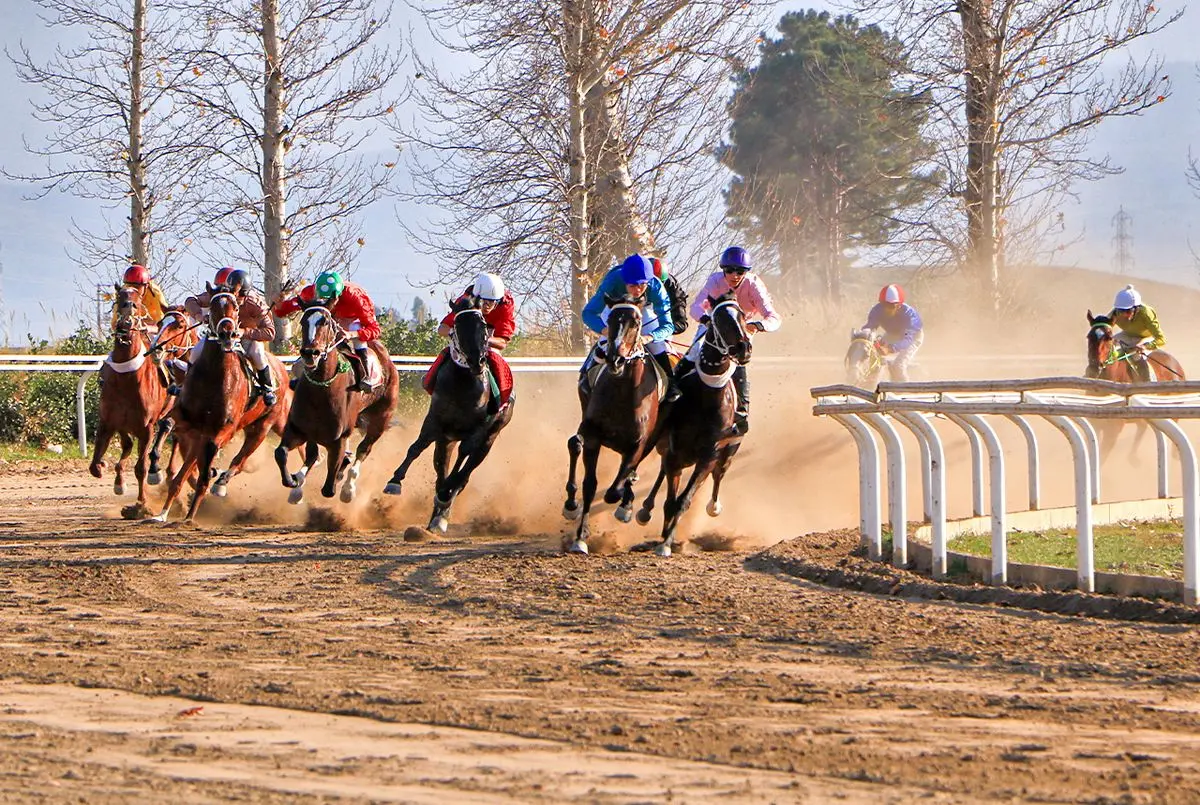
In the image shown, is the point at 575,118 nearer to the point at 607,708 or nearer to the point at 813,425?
the point at 813,425

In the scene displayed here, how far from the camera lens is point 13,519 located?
15.1 meters

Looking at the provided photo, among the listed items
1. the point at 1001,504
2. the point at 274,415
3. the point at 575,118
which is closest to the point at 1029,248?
the point at 575,118

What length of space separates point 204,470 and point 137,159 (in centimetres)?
1390

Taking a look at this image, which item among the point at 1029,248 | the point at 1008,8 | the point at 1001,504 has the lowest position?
the point at 1001,504

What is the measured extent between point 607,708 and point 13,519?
1036 centimetres

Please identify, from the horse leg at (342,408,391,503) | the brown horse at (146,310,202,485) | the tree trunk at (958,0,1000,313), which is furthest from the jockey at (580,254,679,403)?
the tree trunk at (958,0,1000,313)

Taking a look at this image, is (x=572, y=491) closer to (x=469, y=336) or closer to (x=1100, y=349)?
(x=469, y=336)

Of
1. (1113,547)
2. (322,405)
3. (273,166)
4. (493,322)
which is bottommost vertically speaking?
(1113,547)

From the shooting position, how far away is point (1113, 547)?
436 inches

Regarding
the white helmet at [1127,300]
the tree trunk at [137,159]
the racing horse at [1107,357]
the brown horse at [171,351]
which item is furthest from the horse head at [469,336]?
A: the tree trunk at [137,159]

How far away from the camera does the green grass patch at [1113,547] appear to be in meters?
9.99

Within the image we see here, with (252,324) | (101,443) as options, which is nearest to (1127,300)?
(252,324)

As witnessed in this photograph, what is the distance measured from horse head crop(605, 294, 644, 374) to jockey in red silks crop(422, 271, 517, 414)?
1.80 meters

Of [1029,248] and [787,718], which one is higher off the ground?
[1029,248]
